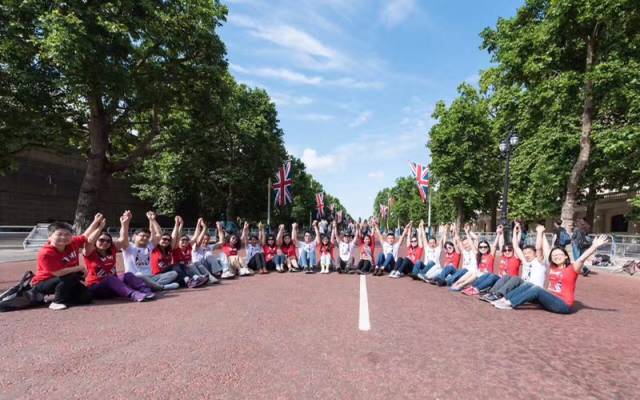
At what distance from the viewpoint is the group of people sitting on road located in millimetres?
6164

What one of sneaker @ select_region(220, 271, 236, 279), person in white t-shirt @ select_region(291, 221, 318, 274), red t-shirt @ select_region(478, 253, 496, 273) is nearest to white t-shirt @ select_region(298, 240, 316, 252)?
person in white t-shirt @ select_region(291, 221, 318, 274)

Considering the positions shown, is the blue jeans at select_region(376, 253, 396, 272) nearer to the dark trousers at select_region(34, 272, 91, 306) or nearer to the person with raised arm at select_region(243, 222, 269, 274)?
the person with raised arm at select_region(243, 222, 269, 274)

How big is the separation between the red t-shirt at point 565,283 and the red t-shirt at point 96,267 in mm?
8471

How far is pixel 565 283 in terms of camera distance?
6328 millimetres

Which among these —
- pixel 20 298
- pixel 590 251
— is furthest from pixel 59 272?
pixel 590 251

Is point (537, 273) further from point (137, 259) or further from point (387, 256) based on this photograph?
point (137, 259)

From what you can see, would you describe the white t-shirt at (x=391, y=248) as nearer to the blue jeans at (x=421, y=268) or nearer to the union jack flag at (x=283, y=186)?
the blue jeans at (x=421, y=268)

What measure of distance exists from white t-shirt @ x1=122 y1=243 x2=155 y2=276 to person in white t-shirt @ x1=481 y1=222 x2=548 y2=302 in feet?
23.5

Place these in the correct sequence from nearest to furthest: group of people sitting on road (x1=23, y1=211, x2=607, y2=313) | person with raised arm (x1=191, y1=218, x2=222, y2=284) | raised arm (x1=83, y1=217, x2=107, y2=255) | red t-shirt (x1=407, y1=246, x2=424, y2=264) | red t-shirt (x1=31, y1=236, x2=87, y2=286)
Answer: red t-shirt (x1=31, y1=236, x2=87, y2=286)
group of people sitting on road (x1=23, y1=211, x2=607, y2=313)
raised arm (x1=83, y1=217, x2=107, y2=255)
person with raised arm (x1=191, y1=218, x2=222, y2=284)
red t-shirt (x1=407, y1=246, x2=424, y2=264)

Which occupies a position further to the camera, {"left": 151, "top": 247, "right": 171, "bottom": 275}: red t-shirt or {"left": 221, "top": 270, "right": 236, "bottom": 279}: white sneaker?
{"left": 221, "top": 270, "right": 236, "bottom": 279}: white sneaker

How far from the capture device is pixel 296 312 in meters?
5.93

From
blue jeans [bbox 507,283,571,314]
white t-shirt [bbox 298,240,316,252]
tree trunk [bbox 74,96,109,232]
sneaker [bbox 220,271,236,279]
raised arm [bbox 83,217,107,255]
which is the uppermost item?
tree trunk [bbox 74,96,109,232]

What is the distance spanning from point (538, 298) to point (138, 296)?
7341mm

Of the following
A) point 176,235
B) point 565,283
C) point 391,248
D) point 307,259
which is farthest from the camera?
point 307,259
